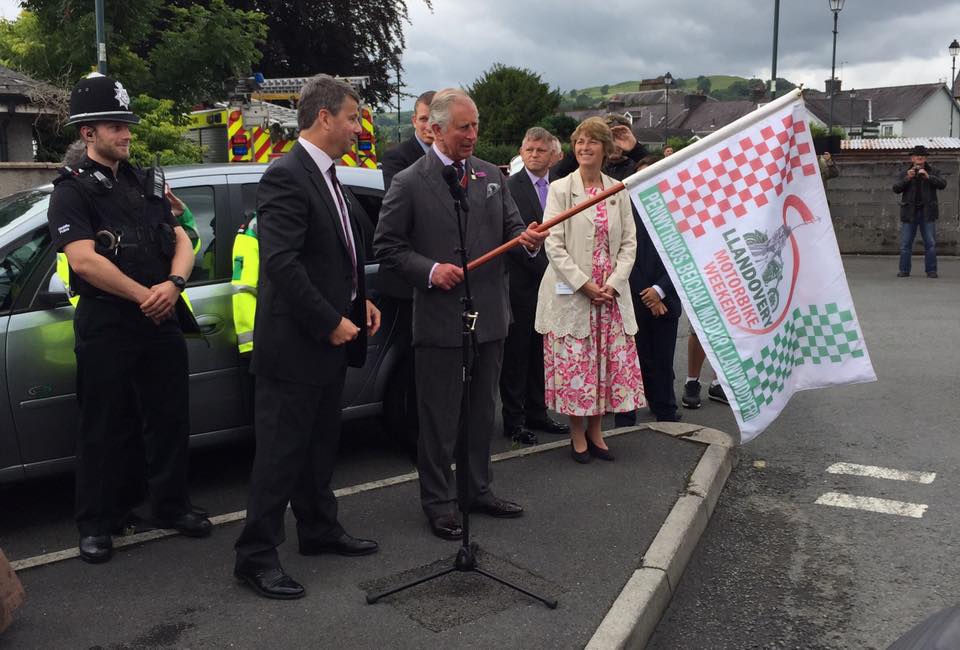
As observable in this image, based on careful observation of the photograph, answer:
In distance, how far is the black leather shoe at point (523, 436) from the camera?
6500mm

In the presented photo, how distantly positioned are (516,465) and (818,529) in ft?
5.67

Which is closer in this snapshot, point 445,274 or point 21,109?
point 445,274

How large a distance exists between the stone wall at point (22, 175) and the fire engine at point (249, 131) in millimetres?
2998

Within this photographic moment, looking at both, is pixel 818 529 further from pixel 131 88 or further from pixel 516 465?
pixel 131 88

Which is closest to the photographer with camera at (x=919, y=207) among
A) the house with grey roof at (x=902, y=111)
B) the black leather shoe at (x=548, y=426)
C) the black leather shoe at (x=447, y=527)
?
the black leather shoe at (x=548, y=426)

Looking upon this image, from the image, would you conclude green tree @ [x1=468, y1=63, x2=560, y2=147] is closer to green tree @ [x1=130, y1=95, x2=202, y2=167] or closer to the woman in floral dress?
green tree @ [x1=130, y1=95, x2=202, y2=167]

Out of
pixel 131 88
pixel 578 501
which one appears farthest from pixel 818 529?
pixel 131 88

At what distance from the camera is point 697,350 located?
757cm

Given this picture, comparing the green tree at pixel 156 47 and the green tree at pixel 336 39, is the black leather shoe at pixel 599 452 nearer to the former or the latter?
the green tree at pixel 156 47

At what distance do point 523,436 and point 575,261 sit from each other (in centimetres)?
132

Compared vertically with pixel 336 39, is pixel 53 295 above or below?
below

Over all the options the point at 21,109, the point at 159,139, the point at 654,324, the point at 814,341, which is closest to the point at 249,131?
the point at 159,139

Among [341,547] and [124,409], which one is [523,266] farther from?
[124,409]

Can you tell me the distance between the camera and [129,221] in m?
4.46
